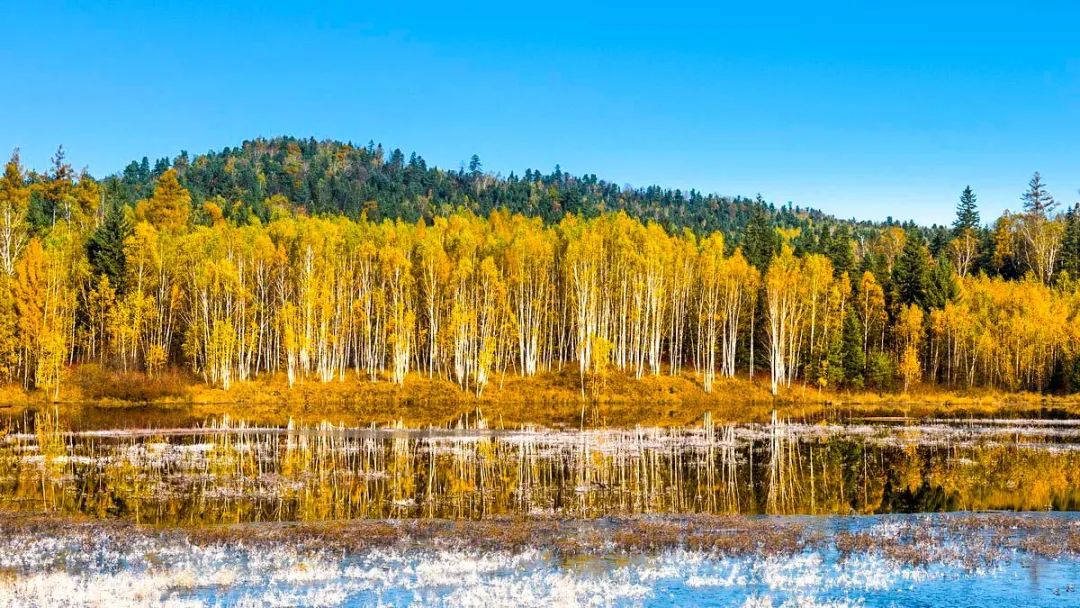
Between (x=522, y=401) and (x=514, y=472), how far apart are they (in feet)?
142

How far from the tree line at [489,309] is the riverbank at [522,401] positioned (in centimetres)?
179

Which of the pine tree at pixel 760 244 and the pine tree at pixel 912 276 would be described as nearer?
the pine tree at pixel 912 276

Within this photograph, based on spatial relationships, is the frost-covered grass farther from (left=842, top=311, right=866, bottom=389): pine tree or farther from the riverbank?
(left=842, top=311, right=866, bottom=389): pine tree

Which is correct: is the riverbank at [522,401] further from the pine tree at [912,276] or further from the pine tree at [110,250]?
the pine tree at [912,276]

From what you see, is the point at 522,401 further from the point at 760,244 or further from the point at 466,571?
the point at 466,571

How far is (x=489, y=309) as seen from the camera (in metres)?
84.9

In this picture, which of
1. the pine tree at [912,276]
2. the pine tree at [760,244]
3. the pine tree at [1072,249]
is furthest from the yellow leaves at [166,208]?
the pine tree at [1072,249]

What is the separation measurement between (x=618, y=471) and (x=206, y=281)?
5398 centimetres

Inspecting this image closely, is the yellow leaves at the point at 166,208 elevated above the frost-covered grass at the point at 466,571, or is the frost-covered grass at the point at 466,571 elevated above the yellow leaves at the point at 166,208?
the yellow leaves at the point at 166,208

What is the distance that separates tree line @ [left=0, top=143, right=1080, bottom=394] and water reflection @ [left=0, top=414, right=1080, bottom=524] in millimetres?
28891

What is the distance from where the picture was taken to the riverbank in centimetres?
6356

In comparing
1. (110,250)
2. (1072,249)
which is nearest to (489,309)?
(110,250)

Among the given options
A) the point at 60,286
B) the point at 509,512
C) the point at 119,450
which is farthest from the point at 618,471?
the point at 60,286

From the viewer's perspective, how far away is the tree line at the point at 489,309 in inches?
3162
